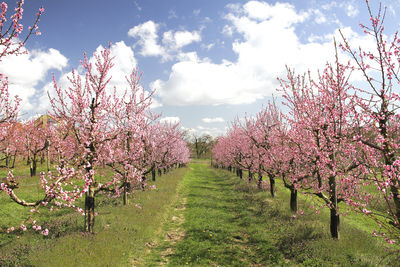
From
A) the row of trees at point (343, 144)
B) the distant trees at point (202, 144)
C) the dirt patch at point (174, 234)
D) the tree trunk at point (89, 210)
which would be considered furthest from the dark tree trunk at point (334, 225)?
the distant trees at point (202, 144)

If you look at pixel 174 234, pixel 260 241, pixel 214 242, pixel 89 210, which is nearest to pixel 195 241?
pixel 214 242

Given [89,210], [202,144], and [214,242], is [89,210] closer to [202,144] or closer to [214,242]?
[214,242]

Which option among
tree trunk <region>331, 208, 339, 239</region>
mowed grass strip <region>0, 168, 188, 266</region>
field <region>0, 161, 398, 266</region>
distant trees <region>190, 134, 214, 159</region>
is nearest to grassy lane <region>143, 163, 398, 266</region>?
field <region>0, 161, 398, 266</region>

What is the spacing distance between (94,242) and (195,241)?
4526mm

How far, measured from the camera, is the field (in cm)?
800

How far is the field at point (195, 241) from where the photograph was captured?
8.00 meters

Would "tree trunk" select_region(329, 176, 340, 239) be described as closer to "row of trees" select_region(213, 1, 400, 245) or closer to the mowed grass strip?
"row of trees" select_region(213, 1, 400, 245)

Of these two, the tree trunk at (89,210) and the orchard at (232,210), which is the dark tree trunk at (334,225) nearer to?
the orchard at (232,210)

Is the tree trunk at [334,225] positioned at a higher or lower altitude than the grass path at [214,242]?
higher

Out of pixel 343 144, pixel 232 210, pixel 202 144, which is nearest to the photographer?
pixel 343 144

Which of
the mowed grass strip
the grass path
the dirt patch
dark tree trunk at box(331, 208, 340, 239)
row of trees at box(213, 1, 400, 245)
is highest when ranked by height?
row of trees at box(213, 1, 400, 245)

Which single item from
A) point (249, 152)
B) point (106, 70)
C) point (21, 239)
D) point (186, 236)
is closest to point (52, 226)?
point (21, 239)

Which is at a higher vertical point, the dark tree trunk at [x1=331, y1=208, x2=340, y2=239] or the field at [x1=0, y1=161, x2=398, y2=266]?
the dark tree trunk at [x1=331, y1=208, x2=340, y2=239]

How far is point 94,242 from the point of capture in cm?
898
